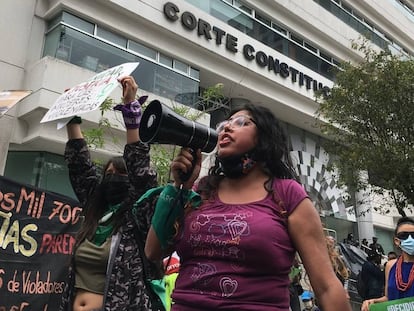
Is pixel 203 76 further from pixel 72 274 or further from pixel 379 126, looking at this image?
pixel 72 274

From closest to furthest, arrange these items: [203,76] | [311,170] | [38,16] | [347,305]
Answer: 1. [347,305]
2. [38,16]
3. [203,76]
4. [311,170]

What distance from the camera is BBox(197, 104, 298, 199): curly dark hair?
1719mm

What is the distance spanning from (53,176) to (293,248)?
826 centimetres

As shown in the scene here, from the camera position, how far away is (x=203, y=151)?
5.50 feet

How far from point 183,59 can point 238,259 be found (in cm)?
1056

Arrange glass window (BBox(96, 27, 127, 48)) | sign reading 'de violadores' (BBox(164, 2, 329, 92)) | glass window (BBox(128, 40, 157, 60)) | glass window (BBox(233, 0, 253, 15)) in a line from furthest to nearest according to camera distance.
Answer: glass window (BBox(233, 0, 253, 15))
sign reading 'de violadores' (BBox(164, 2, 329, 92))
glass window (BBox(128, 40, 157, 60))
glass window (BBox(96, 27, 127, 48))

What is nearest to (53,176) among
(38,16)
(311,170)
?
(38,16)

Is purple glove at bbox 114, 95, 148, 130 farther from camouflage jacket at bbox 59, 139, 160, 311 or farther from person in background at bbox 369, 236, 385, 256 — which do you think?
person in background at bbox 369, 236, 385, 256

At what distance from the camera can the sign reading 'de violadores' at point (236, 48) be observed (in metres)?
11.4

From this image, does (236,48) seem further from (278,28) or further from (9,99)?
(9,99)

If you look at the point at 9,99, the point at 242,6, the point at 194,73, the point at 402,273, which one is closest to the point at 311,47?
the point at 242,6

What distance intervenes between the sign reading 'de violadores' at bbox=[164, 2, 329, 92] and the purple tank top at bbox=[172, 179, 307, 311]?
33.9ft

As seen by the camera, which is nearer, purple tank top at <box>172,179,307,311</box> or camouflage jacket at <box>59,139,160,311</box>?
purple tank top at <box>172,179,307,311</box>

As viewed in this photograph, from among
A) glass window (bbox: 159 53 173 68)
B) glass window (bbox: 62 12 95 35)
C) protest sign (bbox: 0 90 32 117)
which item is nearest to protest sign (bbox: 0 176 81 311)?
protest sign (bbox: 0 90 32 117)
